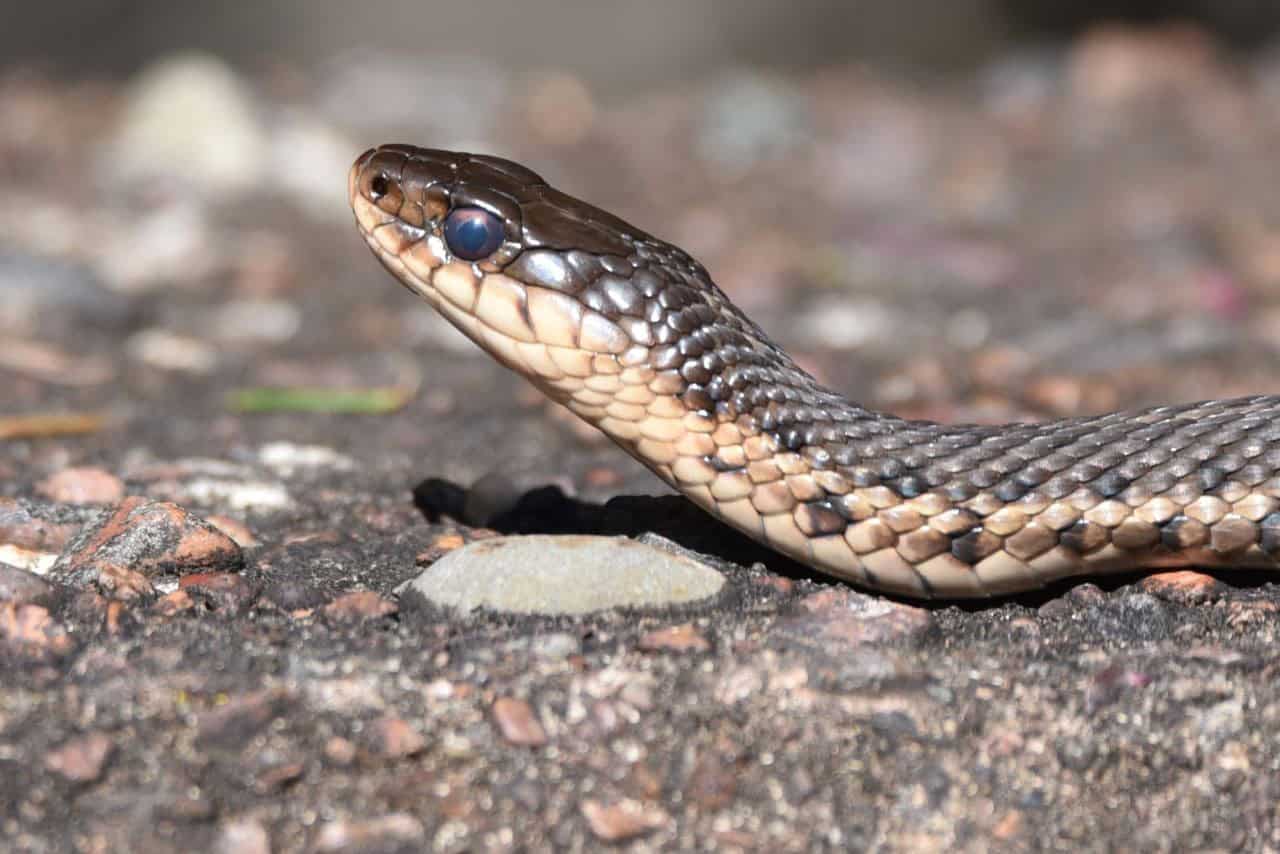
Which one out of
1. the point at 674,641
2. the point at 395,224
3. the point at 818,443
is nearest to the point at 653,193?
the point at 395,224

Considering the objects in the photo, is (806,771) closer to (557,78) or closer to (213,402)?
(213,402)

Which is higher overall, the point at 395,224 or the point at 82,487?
the point at 395,224

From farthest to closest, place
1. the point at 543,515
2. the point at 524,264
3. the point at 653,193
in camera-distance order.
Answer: the point at 653,193 → the point at 543,515 → the point at 524,264

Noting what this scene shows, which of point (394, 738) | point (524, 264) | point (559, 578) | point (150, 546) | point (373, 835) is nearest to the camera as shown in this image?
point (373, 835)

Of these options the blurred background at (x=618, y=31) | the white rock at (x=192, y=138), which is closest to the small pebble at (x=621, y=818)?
the white rock at (x=192, y=138)

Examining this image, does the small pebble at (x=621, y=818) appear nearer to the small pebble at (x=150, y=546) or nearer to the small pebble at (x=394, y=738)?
the small pebble at (x=394, y=738)

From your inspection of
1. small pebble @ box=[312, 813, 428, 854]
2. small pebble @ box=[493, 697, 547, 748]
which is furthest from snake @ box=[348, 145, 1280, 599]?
small pebble @ box=[312, 813, 428, 854]

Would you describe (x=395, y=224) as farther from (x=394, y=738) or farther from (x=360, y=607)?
(x=394, y=738)
